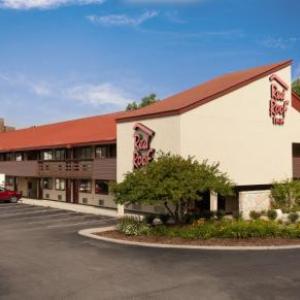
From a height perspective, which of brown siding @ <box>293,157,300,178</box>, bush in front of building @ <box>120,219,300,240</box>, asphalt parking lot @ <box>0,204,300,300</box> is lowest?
asphalt parking lot @ <box>0,204,300,300</box>

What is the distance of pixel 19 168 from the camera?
48.6m

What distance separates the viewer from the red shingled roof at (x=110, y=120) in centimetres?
3031

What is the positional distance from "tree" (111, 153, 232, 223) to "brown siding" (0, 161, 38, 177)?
73.1 ft

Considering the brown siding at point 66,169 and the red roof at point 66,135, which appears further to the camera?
the red roof at point 66,135

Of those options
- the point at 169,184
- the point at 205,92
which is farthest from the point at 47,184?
the point at 169,184

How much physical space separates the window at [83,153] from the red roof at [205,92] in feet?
27.7

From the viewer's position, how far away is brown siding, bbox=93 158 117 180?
35.0m

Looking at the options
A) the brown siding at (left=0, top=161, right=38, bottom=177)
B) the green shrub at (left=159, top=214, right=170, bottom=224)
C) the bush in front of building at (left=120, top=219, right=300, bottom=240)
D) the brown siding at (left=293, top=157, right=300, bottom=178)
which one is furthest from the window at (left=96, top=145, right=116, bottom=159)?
the bush in front of building at (left=120, top=219, right=300, bottom=240)

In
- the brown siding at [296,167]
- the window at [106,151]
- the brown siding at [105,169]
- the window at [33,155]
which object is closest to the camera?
the brown siding at [105,169]

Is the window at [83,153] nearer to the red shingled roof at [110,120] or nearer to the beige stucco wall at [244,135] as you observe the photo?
the red shingled roof at [110,120]

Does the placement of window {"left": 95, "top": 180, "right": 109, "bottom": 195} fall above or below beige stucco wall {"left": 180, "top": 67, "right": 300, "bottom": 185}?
below

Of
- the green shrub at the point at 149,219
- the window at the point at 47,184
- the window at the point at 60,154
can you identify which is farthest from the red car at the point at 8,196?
the green shrub at the point at 149,219

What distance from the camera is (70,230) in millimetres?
27438

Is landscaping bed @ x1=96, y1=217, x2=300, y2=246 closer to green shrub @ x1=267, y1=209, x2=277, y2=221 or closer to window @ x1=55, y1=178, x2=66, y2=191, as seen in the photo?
green shrub @ x1=267, y1=209, x2=277, y2=221
